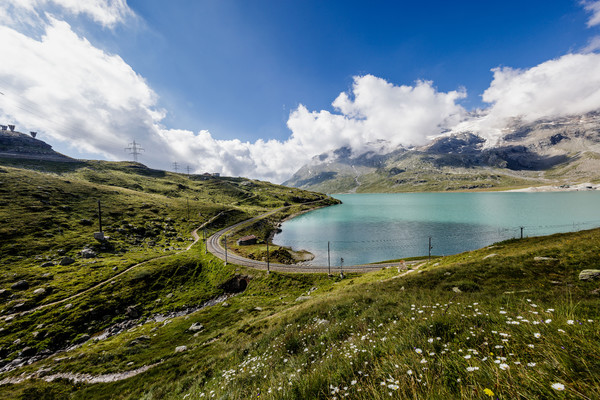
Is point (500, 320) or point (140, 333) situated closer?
point (500, 320)

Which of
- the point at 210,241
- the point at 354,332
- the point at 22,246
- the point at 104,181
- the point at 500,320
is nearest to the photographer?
the point at 500,320

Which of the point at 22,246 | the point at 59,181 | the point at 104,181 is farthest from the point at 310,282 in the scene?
the point at 104,181

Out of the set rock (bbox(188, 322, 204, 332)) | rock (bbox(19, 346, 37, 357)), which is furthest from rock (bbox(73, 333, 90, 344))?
rock (bbox(188, 322, 204, 332))

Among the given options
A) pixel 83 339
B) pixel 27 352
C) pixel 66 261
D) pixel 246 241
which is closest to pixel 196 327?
pixel 83 339

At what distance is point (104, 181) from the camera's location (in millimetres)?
160625

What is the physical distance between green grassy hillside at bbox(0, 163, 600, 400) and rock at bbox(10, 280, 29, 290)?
769mm

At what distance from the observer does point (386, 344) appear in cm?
585

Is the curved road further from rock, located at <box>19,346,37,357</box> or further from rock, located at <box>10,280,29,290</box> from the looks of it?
rock, located at <box>10,280,29,290</box>

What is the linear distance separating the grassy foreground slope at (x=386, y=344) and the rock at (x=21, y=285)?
42.6ft

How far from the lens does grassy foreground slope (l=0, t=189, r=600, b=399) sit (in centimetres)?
314

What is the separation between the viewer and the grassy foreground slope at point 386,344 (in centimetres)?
314

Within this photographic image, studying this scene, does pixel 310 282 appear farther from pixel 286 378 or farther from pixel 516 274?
pixel 286 378

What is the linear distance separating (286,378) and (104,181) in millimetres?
216486

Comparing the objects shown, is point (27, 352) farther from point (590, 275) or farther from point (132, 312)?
point (590, 275)
